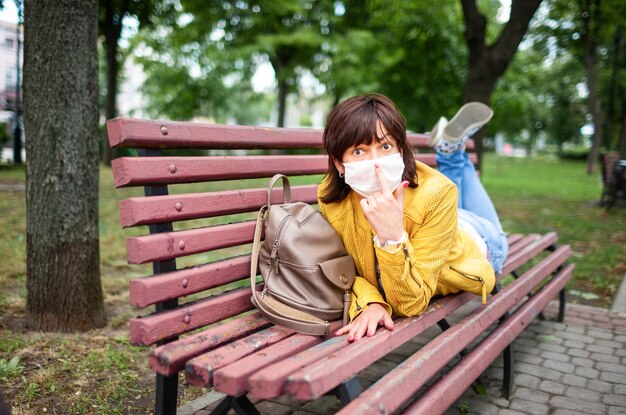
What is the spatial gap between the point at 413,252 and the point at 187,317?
0.88 m

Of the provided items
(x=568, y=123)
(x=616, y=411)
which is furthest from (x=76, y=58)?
(x=568, y=123)

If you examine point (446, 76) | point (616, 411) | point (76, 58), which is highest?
point (446, 76)

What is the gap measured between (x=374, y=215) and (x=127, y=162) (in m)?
0.89

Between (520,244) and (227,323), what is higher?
(520,244)

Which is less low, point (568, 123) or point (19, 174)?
point (568, 123)

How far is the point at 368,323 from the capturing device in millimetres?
2084

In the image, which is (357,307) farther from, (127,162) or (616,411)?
(616,411)

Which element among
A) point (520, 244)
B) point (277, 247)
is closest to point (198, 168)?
point (277, 247)

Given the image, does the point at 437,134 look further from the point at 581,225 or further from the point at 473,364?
the point at 581,225

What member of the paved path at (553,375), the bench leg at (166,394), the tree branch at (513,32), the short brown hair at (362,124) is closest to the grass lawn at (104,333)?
the paved path at (553,375)

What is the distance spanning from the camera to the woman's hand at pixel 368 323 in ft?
6.67

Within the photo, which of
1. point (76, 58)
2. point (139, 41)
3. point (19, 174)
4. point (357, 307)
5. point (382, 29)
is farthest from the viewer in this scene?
point (139, 41)

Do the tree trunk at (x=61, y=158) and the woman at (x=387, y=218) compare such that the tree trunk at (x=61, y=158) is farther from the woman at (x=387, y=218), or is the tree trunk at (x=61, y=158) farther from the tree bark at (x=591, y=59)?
the tree bark at (x=591, y=59)

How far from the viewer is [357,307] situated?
221 centimetres
